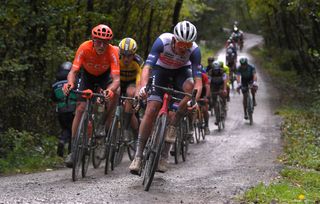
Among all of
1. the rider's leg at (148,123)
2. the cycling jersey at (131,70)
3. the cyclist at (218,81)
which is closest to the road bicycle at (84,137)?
the rider's leg at (148,123)

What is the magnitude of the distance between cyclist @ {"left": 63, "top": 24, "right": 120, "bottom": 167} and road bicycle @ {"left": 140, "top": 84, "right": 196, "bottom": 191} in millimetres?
1020

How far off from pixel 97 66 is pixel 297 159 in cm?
458

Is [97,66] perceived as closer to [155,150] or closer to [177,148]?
[155,150]

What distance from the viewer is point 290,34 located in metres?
38.3

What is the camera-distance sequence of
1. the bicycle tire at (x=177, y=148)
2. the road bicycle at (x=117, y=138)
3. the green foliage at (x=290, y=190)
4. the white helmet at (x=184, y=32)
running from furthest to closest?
the bicycle tire at (x=177, y=148) < the road bicycle at (x=117, y=138) < the white helmet at (x=184, y=32) < the green foliage at (x=290, y=190)

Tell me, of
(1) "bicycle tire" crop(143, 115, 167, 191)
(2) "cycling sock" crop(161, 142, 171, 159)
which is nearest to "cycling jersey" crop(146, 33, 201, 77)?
(1) "bicycle tire" crop(143, 115, 167, 191)

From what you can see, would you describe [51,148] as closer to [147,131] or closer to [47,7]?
[47,7]

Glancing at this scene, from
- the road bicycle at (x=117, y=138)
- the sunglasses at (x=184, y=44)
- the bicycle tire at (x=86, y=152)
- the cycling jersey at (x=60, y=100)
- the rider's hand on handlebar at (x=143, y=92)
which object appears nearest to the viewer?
the rider's hand on handlebar at (x=143, y=92)

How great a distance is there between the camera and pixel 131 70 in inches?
414

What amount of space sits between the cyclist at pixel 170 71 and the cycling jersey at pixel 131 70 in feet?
5.39

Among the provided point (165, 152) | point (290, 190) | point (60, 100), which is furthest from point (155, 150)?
point (60, 100)

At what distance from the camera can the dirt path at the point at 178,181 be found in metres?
7.21

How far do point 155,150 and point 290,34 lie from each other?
32.4 metres

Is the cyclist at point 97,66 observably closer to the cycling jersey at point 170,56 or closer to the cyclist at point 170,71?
the cyclist at point 170,71
